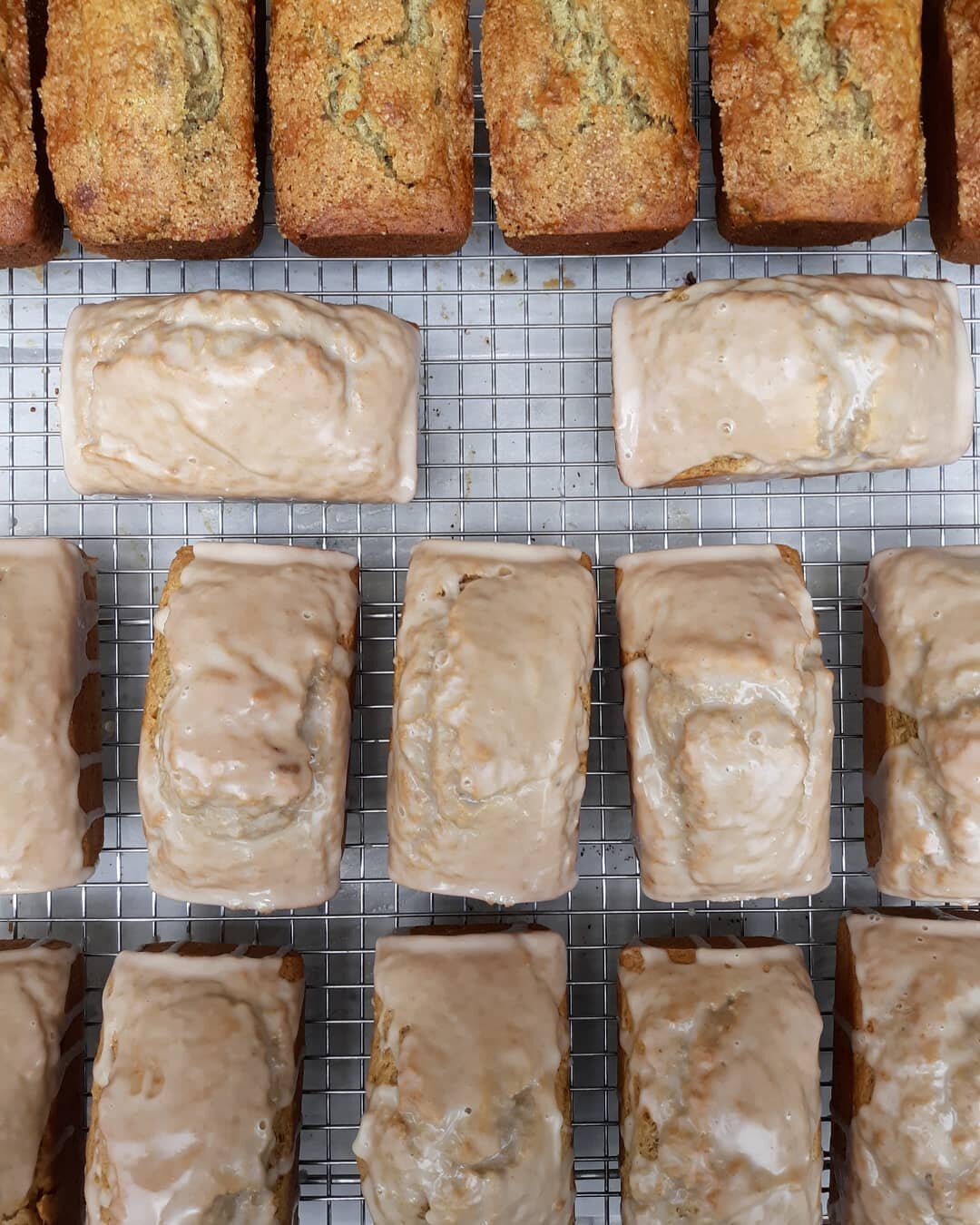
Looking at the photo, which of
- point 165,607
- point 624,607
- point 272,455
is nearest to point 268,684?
point 165,607

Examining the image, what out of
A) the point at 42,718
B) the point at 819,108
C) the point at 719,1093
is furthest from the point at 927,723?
the point at 42,718

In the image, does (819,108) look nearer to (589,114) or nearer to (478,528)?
(589,114)

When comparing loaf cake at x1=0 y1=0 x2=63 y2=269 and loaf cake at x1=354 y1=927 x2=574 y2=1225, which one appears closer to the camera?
loaf cake at x1=354 y1=927 x2=574 y2=1225

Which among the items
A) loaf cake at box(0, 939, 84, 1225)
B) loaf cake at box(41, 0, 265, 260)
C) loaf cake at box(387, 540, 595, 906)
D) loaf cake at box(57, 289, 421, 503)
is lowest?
loaf cake at box(0, 939, 84, 1225)

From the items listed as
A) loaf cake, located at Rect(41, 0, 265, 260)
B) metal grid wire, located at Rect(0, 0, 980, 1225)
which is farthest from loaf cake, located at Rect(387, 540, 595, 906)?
loaf cake, located at Rect(41, 0, 265, 260)

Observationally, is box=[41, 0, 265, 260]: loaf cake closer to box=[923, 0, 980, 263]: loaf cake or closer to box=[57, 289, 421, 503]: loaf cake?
box=[57, 289, 421, 503]: loaf cake

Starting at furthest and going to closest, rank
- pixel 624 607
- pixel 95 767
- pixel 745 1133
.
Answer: pixel 95 767 → pixel 624 607 → pixel 745 1133

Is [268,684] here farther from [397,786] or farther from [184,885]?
[184,885]
